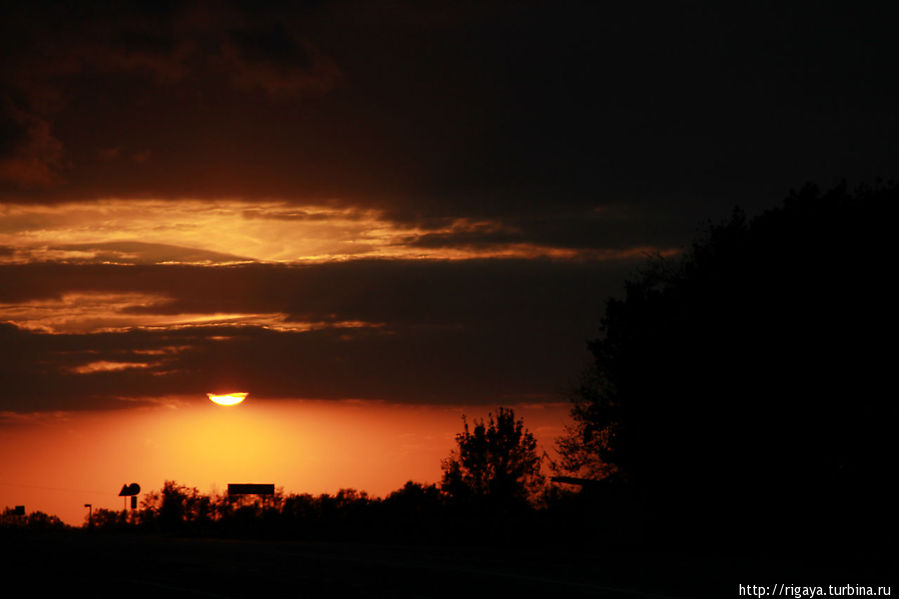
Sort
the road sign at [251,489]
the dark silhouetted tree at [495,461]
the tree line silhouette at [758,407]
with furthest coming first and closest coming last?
the dark silhouetted tree at [495,461], the road sign at [251,489], the tree line silhouette at [758,407]

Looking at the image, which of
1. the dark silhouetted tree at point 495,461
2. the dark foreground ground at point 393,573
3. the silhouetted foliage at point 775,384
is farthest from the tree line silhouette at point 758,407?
the dark silhouetted tree at point 495,461

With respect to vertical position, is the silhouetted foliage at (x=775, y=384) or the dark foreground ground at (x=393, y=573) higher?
the silhouetted foliage at (x=775, y=384)

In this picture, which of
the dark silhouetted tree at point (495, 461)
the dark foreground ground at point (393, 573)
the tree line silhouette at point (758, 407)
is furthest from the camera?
the dark silhouetted tree at point (495, 461)

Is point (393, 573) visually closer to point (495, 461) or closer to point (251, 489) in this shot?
point (251, 489)

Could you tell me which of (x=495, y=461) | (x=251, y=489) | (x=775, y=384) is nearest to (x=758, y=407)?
(x=775, y=384)

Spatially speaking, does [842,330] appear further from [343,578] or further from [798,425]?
[343,578]

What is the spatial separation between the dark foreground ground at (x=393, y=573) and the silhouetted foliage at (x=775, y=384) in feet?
47.1

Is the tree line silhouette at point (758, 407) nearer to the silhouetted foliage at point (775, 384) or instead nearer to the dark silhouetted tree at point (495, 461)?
the silhouetted foliage at point (775, 384)

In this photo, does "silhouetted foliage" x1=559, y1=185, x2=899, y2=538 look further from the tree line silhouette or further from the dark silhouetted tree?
the dark silhouetted tree

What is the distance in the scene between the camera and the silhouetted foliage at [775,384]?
4256 cm

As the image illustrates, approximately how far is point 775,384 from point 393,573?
24585 millimetres

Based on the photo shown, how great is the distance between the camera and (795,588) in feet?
62.5

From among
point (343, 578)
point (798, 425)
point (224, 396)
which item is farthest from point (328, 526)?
point (343, 578)

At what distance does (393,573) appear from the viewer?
23.5 meters
